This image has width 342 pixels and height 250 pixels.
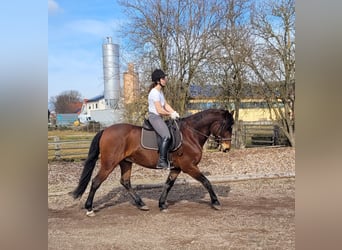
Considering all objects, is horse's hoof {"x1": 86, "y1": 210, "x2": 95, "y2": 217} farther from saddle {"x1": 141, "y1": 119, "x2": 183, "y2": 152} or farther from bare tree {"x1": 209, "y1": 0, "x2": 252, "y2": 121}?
bare tree {"x1": 209, "y1": 0, "x2": 252, "y2": 121}

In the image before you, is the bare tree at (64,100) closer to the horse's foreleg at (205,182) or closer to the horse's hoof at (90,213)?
the horse's hoof at (90,213)

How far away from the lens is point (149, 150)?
4602 millimetres

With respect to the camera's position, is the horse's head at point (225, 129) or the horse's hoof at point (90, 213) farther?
the horse's head at point (225, 129)

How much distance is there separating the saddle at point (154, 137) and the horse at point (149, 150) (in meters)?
0.06

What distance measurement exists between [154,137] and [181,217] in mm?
1179

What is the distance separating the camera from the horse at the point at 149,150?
4.62 m

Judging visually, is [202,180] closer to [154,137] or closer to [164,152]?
[164,152]

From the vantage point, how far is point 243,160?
9758 millimetres

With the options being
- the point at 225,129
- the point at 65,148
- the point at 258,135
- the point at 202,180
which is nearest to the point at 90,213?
the point at 202,180

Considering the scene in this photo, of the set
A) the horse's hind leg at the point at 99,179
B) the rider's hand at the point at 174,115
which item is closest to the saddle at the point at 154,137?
the rider's hand at the point at 174,115

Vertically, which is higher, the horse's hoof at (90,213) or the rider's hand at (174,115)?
the rider's hand at (174,115)
